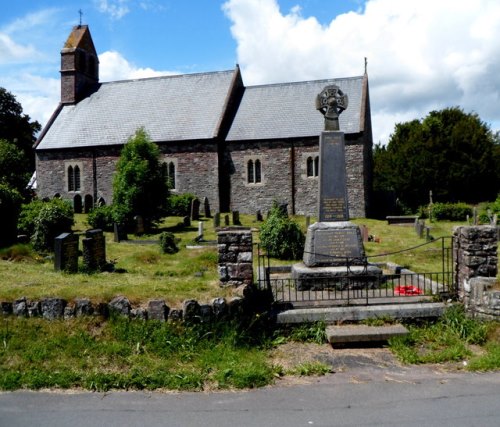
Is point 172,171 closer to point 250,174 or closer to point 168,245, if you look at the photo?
point 250,174

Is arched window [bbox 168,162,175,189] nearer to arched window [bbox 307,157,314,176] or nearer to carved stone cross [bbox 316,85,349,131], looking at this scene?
arched window [bbox 307,157,314,176]

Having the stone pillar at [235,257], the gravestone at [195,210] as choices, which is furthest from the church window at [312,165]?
the stone pillar at [235,257]

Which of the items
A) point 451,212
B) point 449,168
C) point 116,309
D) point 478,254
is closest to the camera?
point 116,309

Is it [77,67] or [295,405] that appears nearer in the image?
[295,405]

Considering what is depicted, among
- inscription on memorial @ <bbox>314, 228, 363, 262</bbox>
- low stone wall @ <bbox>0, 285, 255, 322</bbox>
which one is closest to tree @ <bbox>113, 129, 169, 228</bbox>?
inscription on memorial @ <bbox>314, 228, 363, 262</bbox>

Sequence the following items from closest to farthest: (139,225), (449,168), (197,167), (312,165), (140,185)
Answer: (139,225) → (140,185) → (312,165) → (197,167) → (449,168)

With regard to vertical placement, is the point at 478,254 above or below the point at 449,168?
below

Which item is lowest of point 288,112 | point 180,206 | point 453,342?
point 453,342

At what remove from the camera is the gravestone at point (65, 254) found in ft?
46.0

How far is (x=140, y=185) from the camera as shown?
2688 cm

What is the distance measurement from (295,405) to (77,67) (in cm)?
3781

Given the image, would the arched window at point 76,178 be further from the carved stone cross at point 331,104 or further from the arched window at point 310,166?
the carved stone cross at point 331,104

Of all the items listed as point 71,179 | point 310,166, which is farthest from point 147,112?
point 310,166

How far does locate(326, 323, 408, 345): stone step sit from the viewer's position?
8438 millimetres
